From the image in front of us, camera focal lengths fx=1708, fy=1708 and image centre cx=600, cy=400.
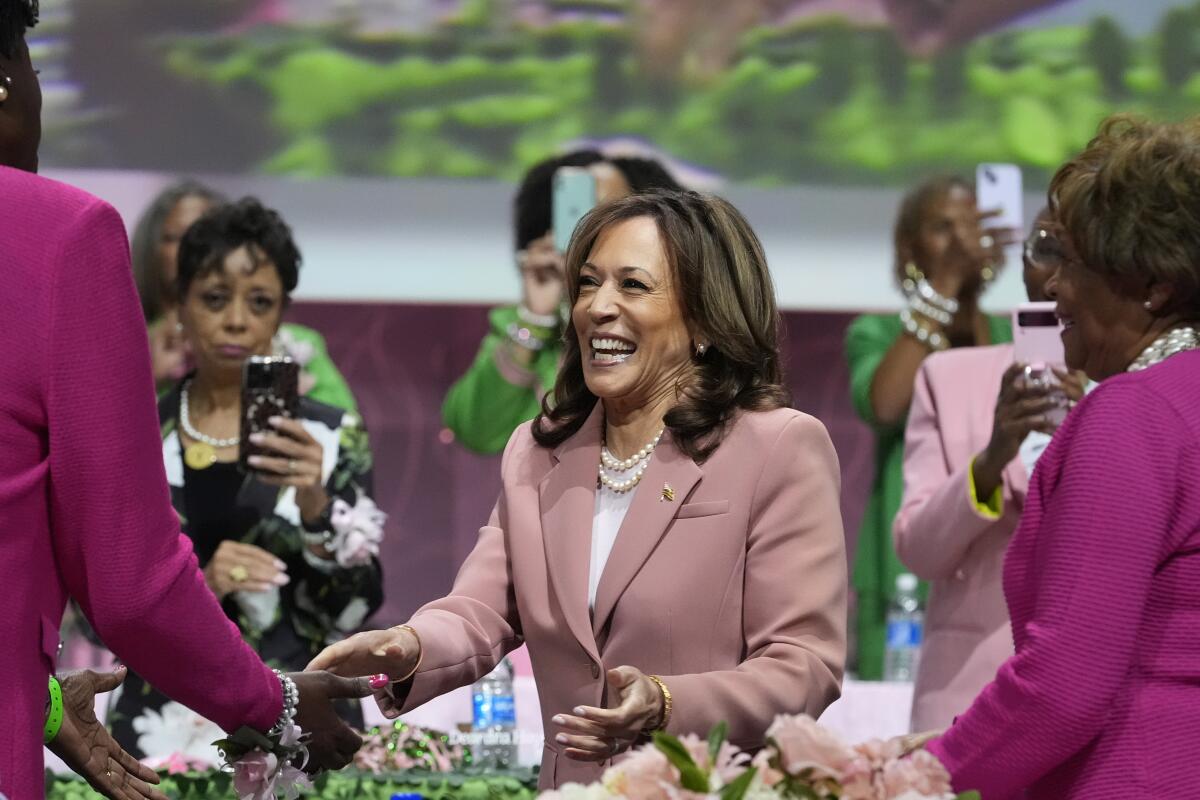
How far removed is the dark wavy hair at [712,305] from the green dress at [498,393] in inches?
62.0

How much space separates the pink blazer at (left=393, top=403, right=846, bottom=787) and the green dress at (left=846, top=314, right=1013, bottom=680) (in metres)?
2.05

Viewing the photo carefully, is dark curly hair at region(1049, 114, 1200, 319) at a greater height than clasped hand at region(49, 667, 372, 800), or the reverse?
dark curly hair at region(1049, 114, 1200, 319)

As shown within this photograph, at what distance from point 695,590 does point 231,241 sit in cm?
194

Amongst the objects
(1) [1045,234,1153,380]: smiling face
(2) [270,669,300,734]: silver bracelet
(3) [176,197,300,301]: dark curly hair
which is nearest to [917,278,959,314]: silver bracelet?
(3) [176,197,300,301]: dark curly hair

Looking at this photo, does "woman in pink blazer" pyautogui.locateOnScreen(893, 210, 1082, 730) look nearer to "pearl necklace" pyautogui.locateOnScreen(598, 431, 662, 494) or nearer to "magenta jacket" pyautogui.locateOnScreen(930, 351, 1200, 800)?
"pearl necklace" pyautogui.locateOnScreen(598, 431, 662, 494)

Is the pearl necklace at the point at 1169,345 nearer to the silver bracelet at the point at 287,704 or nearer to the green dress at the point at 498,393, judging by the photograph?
the silver bracelet at the point at 287,704

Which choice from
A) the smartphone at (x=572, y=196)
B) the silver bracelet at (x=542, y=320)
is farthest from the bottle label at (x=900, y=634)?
the smartphone at (x=572, y=196)

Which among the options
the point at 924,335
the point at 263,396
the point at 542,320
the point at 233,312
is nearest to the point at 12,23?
the point at 263,396

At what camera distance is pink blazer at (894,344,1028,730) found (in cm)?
351

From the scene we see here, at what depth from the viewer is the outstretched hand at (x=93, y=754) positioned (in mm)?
2213

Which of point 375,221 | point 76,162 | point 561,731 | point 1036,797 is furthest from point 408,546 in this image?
point 1036,797

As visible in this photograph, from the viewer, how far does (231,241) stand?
4.04 metres

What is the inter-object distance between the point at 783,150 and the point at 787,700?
4.36 metres

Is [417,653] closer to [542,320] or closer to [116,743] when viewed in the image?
[116,743]
